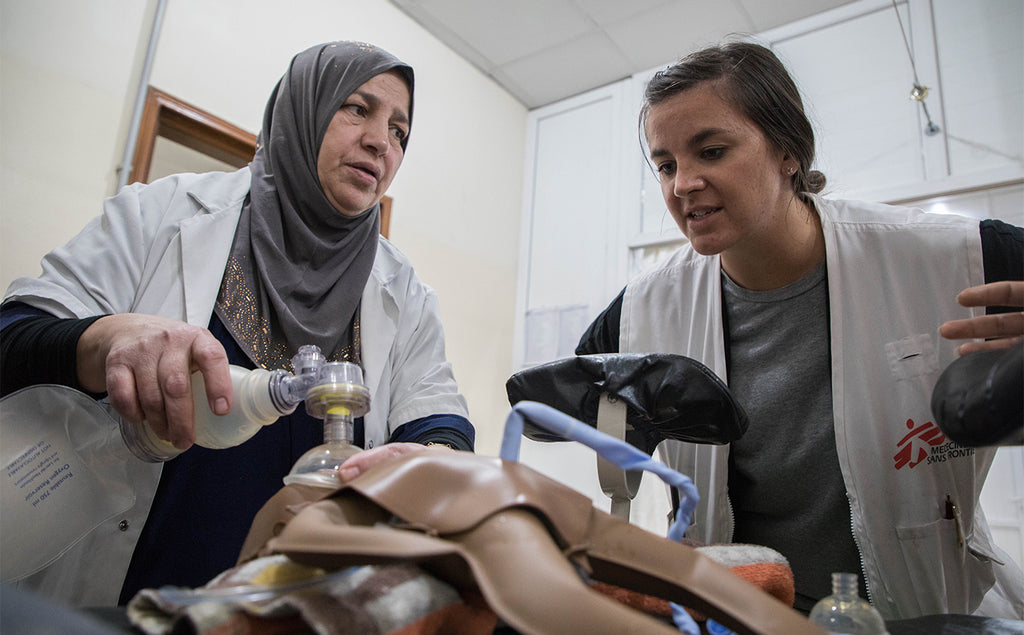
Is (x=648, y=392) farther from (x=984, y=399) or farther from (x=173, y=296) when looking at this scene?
(x=173, y=296)

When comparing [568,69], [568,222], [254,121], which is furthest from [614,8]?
[254,121]

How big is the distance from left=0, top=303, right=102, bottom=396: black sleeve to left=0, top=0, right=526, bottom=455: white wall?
49.6 inches

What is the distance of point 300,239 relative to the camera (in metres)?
1.17

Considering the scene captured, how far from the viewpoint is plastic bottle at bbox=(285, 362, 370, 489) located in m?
0.60

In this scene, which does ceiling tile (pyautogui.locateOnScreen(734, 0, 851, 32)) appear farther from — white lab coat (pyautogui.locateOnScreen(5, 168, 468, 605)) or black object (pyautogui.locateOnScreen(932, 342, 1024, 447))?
black object (pyautogui.locateOnScreen(932, 342, 1024, 447))

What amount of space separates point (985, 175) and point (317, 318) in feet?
8.66

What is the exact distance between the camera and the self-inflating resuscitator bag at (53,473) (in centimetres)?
63

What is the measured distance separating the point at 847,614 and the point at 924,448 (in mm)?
590

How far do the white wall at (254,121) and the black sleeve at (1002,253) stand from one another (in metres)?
2.19

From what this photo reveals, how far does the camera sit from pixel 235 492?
0.95 meters

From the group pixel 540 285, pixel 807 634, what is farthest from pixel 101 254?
pixel 540 285

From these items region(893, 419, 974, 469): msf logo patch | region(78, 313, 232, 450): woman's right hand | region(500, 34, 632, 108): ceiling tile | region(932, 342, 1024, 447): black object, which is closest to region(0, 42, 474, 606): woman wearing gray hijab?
region(78, 313, 232, 450): woman's right hand

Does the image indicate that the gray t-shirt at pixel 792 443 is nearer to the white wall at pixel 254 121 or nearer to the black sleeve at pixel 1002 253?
the black sleeve at pixel 1002 253

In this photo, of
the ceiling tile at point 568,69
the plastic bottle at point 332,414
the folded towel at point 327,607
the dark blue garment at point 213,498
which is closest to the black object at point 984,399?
the folded towel at point 327,607
